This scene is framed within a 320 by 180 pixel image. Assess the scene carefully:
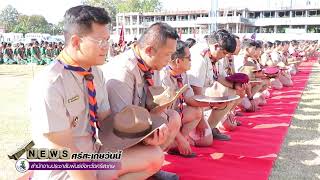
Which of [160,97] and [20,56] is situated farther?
[20,56]

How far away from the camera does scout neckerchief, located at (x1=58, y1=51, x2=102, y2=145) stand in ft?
6.76

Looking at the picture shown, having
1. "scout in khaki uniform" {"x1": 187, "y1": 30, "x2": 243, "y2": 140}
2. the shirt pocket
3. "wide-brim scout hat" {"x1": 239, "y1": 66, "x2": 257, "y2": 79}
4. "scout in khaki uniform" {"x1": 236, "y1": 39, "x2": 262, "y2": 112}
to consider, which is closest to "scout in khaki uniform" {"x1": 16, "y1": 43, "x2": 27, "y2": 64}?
"scout in khaki uniform" {"x1": 236, "y1": 39, "x2": 262, "y2": 112}

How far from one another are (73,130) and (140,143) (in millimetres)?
443

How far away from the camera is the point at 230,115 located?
4.58 meters

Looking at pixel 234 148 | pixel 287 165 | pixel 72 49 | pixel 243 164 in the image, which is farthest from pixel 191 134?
pixel 72 49

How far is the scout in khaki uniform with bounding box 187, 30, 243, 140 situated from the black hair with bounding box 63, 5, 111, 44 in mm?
1925

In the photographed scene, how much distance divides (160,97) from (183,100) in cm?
86

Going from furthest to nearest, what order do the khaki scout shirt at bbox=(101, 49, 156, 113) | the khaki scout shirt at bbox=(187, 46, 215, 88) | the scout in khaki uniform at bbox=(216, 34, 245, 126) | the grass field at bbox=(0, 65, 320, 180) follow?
the scout in khaki uniform at bbox=(216, 34, 245, 126) → the khaki scout shirt at bbox=(187, 46, 215, 88) → the grass field at bbox=(0, 65, 320, 180) → the khaki scout shirt at bbox=(101, 49, 156, 113)

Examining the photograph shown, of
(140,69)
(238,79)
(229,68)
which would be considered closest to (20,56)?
(229,68)

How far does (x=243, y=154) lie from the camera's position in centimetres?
358

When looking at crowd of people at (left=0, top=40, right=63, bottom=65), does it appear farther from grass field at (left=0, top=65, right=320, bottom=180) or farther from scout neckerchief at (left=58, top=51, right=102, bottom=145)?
scout neckerchief at (left=58, top=51, right=102, bottom=145)

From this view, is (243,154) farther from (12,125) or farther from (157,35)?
(12,125)

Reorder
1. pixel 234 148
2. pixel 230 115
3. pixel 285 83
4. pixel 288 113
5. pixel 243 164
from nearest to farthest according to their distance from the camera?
pixel 243 164 < pixel 234 148 < pixel 230 115 < pixel 288 113 < pixel 285 83

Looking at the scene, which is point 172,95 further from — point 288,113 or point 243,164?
point 288,113
